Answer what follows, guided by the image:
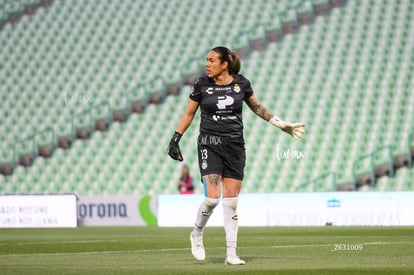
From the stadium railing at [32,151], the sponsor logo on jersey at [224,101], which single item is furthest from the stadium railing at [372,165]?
the sponsor logo on jersey at [224,101]

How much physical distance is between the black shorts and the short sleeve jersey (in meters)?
0.07

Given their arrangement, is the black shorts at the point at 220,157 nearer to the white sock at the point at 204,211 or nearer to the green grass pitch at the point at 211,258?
the white sock at the point at 204,211

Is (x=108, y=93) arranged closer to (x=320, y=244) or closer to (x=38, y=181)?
(x=38, y=181)

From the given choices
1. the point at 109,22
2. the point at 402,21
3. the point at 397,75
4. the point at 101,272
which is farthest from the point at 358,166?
the point at 101,272

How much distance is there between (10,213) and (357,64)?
10751mm

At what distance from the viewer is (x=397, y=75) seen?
86.0ft

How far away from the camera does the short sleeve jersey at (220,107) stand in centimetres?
927

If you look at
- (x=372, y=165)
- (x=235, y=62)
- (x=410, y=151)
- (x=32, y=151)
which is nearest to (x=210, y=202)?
(x=235, y=62)

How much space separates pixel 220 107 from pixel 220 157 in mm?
484

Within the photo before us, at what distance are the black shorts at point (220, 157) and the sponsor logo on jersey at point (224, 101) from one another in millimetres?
298

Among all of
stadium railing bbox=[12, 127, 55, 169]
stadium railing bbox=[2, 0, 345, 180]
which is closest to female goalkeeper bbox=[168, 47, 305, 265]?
stadium railing bbox=[2, 0, 345, 180]

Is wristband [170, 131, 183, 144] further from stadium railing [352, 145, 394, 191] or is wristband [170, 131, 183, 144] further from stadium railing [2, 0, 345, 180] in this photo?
stadium railing [2, 0, 345, 180]

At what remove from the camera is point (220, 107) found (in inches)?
365

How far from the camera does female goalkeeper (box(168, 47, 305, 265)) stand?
9211mm
